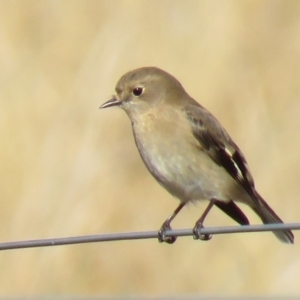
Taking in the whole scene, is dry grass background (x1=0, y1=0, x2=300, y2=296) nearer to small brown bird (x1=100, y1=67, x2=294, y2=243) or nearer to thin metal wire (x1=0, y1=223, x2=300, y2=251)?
small brown bird (x1=100, y1=67, x2=294, y2=243)

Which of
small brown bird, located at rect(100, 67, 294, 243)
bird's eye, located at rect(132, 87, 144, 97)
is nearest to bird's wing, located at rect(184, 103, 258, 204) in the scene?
small brown bird, located at rect(100, 67, 294, 243)

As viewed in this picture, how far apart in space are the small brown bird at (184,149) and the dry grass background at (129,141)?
2.48 m

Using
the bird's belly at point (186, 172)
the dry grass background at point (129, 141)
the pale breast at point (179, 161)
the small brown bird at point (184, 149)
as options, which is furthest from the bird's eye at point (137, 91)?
the dry grass background at point (129, 141)

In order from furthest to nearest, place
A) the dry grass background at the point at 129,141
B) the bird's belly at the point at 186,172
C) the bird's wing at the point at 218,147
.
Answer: the dry grass background at the point at 129,141
the bird's wing at the point at 218,147
the bird's belly at the point at 186,172

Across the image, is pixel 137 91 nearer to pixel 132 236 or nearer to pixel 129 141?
pixel 132 236

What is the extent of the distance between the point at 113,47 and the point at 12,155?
1.24m

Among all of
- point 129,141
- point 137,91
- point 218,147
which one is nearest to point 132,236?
point 218,147

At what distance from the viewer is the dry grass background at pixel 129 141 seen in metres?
8.48

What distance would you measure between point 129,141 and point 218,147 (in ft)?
10.1

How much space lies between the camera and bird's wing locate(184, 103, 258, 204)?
19.0 ft

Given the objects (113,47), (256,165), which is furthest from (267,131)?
(113,47)

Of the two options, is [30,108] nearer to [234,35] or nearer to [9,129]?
[9,129]

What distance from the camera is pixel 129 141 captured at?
8.85 m

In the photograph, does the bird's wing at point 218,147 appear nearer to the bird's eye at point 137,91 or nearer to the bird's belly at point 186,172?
the bird's belly at point 186,172
